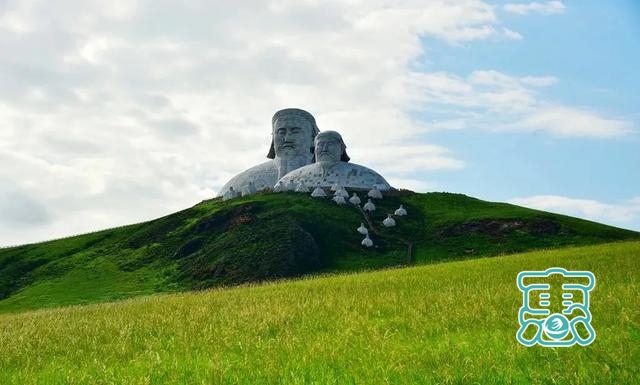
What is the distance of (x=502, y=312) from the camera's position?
442 inches

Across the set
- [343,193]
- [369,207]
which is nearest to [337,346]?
[369,207]

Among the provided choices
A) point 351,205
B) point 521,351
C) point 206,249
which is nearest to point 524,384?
point 521,351

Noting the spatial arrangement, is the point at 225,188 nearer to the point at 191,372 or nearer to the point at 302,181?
Result: the point at 302,181

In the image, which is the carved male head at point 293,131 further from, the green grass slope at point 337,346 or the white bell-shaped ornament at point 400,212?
the green grass slope at point 337,346

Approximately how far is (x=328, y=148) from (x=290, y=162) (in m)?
11.6

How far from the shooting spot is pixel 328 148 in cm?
7319

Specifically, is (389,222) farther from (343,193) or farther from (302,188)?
(302,188)

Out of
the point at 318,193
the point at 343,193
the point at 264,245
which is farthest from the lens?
the point at 318,193

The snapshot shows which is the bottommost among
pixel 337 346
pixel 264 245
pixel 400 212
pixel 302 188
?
pixel 337 346

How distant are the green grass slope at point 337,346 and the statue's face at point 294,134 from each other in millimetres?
68462

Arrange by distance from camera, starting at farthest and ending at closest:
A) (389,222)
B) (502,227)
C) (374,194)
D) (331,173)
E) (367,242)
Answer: (331,173)
(374,194)
(389,222)
(502,227)
(367,242)

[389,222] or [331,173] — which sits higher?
[331,173]


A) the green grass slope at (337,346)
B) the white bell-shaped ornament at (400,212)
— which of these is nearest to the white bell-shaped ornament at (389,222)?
the white bell-shaped ornament at (400,212)

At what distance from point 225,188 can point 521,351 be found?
277 feet
